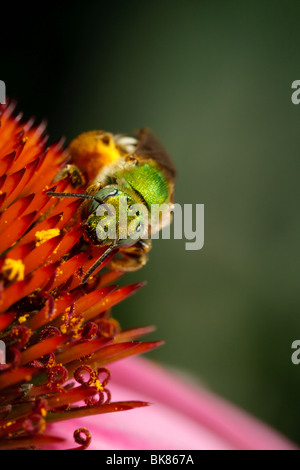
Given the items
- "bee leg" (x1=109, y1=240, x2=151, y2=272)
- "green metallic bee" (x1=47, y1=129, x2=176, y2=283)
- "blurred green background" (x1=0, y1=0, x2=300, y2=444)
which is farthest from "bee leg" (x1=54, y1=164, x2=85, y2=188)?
"blurred green background" (x1=0, y1=0, x2=300, y2=444)

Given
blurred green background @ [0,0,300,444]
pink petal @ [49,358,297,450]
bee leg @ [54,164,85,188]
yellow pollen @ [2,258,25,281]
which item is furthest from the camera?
blurred green background @ [0,0,300,444]

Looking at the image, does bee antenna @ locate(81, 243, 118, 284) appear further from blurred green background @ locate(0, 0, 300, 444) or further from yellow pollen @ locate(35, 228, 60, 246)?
blurred green background @ locate(0, 0, 300, 444)

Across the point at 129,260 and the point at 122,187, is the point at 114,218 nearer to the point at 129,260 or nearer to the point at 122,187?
the point at 122,187

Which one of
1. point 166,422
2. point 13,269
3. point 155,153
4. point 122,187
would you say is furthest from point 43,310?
point 166,422

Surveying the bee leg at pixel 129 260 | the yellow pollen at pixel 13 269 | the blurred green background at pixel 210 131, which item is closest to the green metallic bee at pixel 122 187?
the bee leg at pixel 129 260

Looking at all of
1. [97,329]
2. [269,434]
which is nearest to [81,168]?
[97,329]
